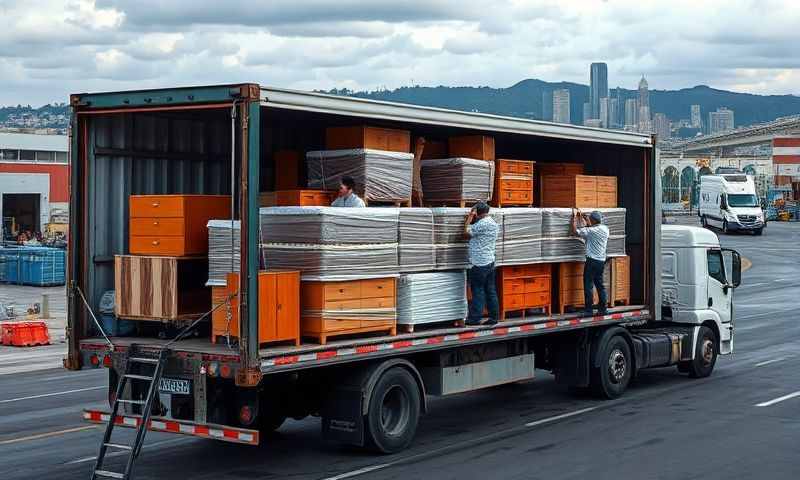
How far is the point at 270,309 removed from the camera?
11016mm

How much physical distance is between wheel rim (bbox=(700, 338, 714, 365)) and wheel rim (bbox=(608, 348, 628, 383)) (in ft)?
7.74

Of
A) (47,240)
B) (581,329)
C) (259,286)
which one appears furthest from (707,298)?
(47,240)

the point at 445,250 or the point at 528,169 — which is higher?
the point at 528,169

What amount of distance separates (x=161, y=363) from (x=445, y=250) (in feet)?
13.2

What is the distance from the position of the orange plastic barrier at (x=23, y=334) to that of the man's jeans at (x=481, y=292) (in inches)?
619

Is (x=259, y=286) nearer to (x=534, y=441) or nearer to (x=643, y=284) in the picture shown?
(x=534, y=441)

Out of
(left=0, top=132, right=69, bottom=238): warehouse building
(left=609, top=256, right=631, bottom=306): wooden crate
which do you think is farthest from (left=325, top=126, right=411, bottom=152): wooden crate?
(left=0, top=132, right=69, bottom=238): warehouse building

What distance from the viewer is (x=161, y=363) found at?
11.1 metres

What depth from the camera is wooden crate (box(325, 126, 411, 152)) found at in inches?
508

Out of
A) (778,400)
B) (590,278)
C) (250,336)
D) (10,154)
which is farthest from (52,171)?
(250,336)

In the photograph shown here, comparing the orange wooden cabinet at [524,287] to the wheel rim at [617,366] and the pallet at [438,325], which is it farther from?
the wheel rim at [617,366]

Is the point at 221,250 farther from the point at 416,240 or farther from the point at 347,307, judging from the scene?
the point at 416,240

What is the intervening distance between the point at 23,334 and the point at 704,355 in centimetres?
1603

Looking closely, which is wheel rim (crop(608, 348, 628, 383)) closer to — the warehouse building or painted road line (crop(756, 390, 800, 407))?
painted road line (crop(756, 390, 800, 407))
